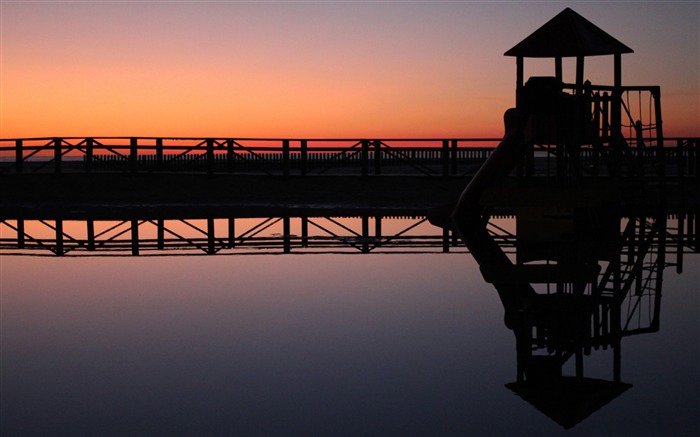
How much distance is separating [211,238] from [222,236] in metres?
1.05

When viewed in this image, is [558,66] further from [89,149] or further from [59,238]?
[89,149]

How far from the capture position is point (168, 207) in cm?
2512

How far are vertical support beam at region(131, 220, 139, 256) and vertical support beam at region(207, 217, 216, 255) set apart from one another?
114cm

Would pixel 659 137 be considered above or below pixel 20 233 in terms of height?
above

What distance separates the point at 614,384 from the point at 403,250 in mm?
9376

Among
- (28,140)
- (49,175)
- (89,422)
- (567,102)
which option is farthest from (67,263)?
(28,140)

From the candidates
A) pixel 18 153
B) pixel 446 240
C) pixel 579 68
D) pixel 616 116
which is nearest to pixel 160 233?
pixel 446 240

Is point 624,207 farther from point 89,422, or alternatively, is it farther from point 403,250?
point 89,422

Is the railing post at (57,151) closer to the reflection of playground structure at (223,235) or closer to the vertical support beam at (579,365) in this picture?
the reflection of playground structure at (223,235)

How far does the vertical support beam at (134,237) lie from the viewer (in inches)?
651

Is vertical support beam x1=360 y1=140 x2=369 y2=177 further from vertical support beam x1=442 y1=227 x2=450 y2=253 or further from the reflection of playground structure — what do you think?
vertical support beam x1=442 y1=227 x2=450 y2=253

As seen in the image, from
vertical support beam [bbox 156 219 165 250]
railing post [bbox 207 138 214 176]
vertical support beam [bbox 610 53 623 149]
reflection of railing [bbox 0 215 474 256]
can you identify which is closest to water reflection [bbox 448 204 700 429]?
vertical support beam [bbox 610 53 623 149]

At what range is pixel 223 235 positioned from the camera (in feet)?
62.5

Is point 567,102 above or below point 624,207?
above
